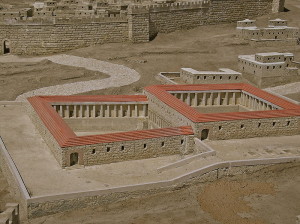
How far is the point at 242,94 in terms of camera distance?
112 feet

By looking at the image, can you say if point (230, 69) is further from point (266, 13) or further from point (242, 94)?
point (266, 13)

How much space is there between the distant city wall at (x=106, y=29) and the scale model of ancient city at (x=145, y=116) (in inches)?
3.9

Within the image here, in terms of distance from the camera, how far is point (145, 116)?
109ft

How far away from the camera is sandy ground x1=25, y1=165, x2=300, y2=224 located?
69.2 feet

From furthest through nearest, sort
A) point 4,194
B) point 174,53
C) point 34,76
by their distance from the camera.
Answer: point 174,53
point 34,76
point 4,194

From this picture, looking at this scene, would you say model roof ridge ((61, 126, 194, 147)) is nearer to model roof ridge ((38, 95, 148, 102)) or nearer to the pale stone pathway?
model roof ridge ((38, 95, 148, 102))

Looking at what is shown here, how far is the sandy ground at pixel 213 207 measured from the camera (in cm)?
2108

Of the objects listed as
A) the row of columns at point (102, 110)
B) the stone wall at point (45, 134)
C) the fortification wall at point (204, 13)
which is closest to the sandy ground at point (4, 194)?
the stone wall at point (45, 134)

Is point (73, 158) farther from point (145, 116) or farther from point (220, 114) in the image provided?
point (145, 116)

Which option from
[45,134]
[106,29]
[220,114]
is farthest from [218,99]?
[106,29]

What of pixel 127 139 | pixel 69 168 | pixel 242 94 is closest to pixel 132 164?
pixel 127 139

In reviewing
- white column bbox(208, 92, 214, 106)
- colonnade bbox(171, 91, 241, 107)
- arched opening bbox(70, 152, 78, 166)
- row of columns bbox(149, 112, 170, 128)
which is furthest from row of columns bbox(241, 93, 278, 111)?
arched opening bbox(70, 152, 78, 166)

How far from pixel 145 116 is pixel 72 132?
27.5 ft

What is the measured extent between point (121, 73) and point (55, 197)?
70.9 ft
